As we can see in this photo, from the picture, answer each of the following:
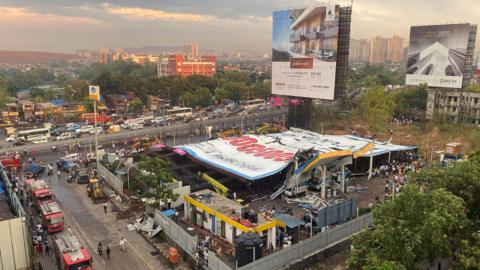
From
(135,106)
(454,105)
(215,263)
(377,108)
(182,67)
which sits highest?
(182,67)

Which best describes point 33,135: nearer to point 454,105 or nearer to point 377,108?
point 377,108

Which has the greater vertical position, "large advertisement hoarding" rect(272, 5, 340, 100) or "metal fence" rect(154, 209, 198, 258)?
"large advertisement hoarding" rect(272, 5, 340, 100)

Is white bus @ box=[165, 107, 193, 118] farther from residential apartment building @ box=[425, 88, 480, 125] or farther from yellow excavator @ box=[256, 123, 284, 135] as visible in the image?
residential apartment building @ box=[425, 88, 480, 125]

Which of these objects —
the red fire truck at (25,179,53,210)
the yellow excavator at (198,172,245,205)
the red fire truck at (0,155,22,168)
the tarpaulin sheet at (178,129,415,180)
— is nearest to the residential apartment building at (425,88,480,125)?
the tarpaulin sheet at (178,129,415,180)

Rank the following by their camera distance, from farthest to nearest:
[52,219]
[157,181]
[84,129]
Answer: [84,129] → [157,181] → [52,219]

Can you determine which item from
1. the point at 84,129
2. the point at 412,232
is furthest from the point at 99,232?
the point at 84,129
